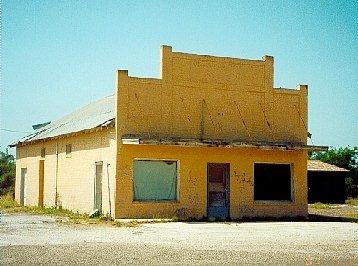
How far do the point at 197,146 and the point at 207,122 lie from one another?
1459mm

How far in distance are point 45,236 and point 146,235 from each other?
2.79 metres

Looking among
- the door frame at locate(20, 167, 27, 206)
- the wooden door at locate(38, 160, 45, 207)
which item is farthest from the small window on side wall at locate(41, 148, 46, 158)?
the door frame at locate(20, 167, 27, 206)

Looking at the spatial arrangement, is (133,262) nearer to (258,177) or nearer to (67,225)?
(67,225)

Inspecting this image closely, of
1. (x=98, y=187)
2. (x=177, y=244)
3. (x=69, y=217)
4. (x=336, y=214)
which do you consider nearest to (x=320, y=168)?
(x=336, y=214)

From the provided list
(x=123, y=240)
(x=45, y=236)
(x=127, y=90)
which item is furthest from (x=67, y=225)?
(x=127, y=90)

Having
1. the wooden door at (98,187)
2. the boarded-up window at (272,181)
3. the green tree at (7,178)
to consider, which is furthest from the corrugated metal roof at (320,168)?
the green tree at (7,178)

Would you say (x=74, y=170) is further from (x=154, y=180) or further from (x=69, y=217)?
(x=154, y=180)

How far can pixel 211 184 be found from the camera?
20453mm

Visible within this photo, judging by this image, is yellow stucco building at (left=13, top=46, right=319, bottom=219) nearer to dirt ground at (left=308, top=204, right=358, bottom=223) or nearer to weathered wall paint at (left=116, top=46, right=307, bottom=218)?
weathered wall paint at (left=116, top=46, right=307, bottom=218)

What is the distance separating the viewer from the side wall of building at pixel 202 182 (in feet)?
61.8

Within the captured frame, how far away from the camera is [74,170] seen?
22.9m

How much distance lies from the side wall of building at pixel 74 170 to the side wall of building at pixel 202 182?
27.8 inches

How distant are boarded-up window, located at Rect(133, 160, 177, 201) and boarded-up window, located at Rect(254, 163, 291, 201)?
3.87m

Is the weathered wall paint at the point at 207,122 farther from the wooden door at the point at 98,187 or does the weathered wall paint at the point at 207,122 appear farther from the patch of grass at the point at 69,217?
the wooden door at the point at 98,187
